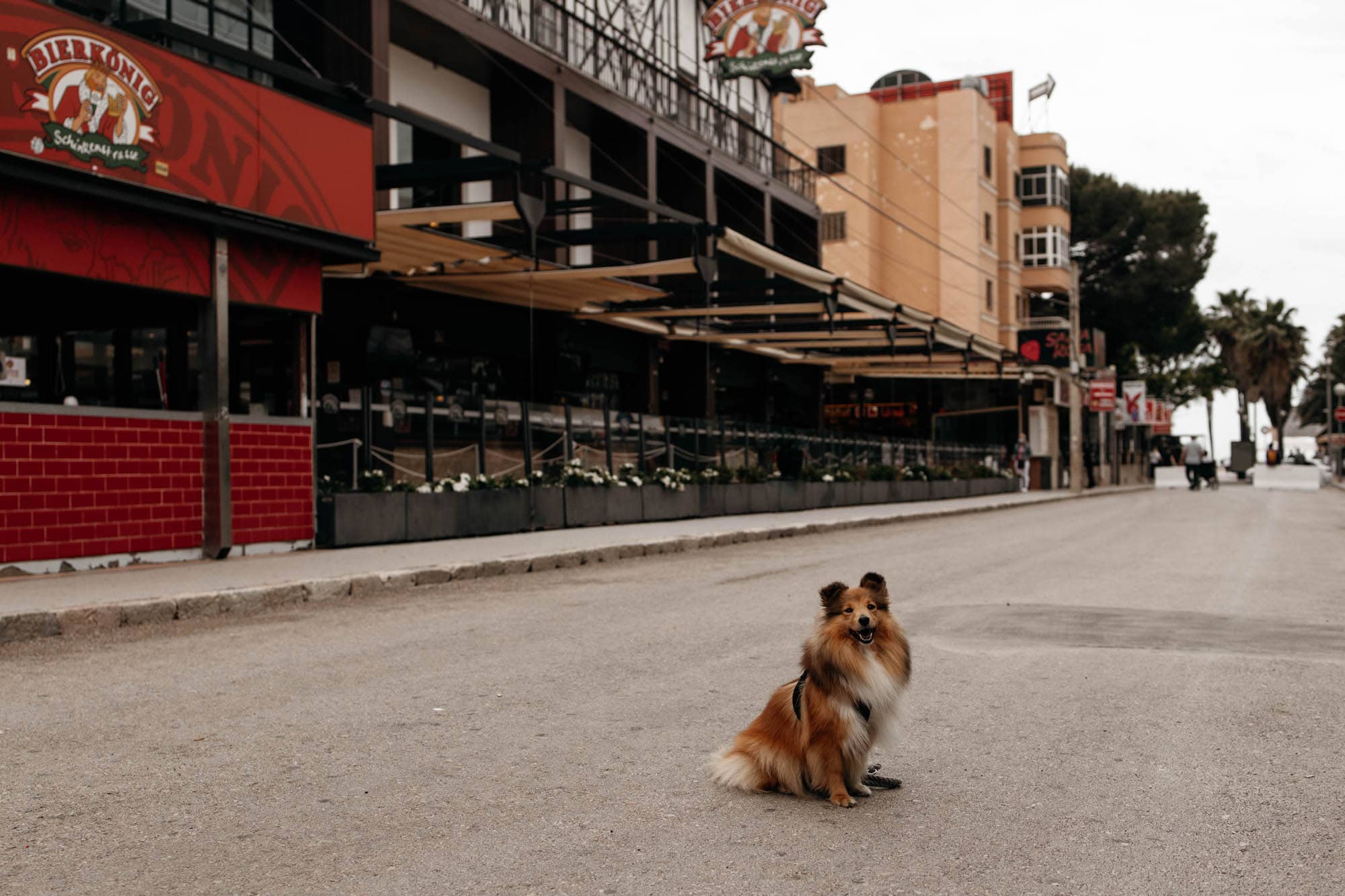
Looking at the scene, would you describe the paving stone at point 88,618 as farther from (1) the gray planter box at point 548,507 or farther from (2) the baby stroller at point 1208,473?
(2) the baby stroller at point 1208,473

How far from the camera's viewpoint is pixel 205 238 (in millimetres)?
13773

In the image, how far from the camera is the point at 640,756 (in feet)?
17.0

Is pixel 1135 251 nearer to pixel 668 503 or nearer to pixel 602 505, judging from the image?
pixel 668 503

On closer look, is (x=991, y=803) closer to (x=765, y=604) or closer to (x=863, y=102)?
(x=765, y=604)

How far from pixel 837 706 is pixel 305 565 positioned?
380 inches

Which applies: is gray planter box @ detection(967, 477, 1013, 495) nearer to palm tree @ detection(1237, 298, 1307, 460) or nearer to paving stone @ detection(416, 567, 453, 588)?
Result: paving stone @ detection(416, 567, 453, 588)

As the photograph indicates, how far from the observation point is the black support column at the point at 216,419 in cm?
1392

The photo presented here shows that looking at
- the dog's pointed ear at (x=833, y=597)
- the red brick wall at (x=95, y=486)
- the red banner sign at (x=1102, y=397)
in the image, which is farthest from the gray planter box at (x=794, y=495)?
the red banner sign at (x=1102, y=397)

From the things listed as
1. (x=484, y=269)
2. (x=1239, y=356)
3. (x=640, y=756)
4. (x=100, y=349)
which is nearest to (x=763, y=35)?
(x=484, y=269)

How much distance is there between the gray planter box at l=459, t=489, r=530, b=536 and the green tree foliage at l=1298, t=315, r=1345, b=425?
3798 inches

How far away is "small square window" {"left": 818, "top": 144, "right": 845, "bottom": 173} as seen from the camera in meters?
57.2

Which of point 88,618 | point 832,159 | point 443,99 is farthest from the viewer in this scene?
point 832,159

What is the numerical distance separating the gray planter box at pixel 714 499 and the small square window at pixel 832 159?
35.3 m

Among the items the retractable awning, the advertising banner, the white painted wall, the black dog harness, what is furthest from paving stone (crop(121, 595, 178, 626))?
the advertising banner
